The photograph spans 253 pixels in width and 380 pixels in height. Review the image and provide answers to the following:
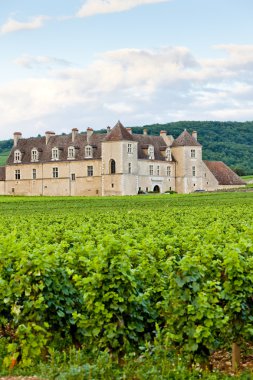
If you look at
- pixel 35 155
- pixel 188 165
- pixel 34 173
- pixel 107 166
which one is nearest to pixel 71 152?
pixel 35 155

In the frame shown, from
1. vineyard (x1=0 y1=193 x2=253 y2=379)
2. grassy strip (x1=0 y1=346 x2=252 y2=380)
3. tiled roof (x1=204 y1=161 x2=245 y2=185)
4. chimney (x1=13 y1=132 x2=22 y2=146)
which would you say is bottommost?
grassy strip (x1=0 y1=346 x2=252 y2=380)

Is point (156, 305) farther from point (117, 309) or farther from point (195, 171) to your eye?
point (195, 171)

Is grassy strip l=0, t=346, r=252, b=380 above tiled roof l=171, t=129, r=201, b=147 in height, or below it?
below

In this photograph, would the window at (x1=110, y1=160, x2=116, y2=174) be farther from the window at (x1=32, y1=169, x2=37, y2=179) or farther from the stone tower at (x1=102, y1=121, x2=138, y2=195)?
the window at (x1=32, y1=169, x2=37, y2=179)

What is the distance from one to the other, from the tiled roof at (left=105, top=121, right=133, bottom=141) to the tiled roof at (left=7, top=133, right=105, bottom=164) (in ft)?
14.1

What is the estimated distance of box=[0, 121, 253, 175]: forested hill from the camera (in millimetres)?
177250

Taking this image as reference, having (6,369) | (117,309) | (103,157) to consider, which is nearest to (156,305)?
(117,309)

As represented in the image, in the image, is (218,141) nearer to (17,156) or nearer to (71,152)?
(17,156)

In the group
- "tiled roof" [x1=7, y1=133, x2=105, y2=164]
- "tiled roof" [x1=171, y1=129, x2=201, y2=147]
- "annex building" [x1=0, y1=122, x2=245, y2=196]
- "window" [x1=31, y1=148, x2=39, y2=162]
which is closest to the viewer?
"annex building" [x1=0, y1=122, x2=245, y2=196]

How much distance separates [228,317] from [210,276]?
5.35ft

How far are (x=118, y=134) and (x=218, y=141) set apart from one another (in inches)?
3746

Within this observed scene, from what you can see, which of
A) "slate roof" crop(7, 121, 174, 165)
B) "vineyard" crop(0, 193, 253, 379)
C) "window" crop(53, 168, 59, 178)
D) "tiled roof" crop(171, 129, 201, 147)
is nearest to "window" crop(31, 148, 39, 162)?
"slate roof" crop(7, 121, 174, 165)

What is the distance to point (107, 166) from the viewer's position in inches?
3912

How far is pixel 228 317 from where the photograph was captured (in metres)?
11.0
